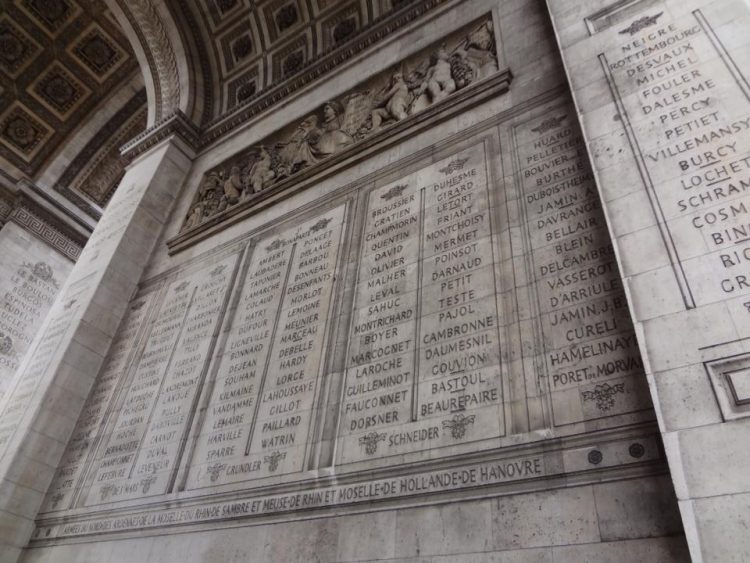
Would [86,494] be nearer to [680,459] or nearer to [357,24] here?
[680,459]

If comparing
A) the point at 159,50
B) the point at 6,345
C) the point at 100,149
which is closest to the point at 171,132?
the point at 159,50

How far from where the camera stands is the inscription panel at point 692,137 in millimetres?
3502

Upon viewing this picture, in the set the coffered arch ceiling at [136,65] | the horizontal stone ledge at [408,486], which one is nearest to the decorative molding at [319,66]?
the coffered arch ceiling at [136,65]

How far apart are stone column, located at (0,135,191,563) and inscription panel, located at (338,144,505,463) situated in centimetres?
507

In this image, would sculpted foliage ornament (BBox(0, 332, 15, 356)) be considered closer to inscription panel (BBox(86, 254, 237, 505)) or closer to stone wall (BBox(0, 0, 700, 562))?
stone wall (BBox(0, 0, 700, 562))

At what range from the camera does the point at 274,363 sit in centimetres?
648

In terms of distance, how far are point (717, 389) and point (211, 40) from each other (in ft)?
46.5

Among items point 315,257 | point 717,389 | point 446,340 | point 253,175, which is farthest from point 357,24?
point 717,389

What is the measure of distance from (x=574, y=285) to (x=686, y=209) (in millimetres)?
1148

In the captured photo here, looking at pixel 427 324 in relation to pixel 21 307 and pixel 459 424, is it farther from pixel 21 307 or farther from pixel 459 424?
pixel 21 307

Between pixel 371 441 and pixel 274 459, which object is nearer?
pixel 371 441

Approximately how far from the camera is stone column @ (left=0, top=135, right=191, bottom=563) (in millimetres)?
7477

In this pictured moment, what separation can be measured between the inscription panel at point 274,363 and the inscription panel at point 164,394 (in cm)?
41

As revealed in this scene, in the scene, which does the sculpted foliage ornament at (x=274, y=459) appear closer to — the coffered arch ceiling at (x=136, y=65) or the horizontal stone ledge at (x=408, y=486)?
the horizontal stone ledge at (x=408, y=486)
